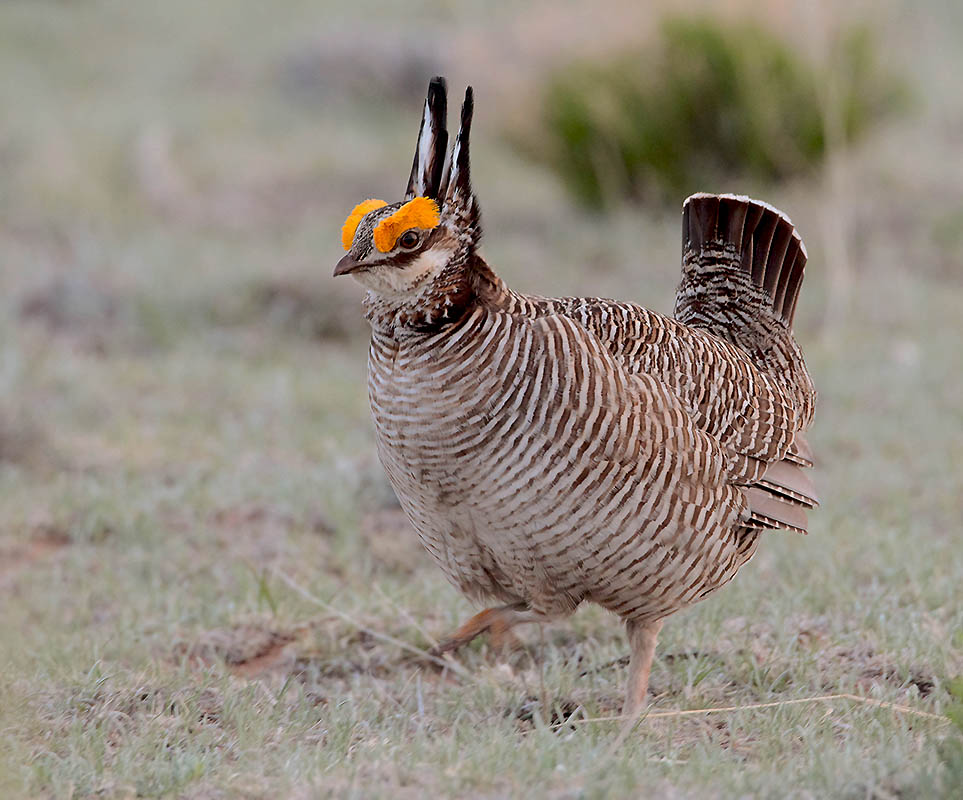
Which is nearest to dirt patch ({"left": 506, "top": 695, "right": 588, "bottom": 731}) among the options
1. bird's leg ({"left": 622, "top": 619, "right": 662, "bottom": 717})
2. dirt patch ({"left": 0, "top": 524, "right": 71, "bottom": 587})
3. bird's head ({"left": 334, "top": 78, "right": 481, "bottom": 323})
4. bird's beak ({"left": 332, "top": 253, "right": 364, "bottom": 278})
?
bird's leg ({"left": 622, "top": 619, "right": 662, "bottom": 717})

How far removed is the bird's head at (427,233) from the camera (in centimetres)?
324

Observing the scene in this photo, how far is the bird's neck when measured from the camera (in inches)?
129

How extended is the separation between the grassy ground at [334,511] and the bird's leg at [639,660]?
10 cm

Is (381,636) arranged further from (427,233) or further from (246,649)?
(427,233)

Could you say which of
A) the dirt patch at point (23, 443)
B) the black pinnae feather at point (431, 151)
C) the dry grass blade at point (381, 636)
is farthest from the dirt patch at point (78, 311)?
the black pinnae feather at point (431, 151)

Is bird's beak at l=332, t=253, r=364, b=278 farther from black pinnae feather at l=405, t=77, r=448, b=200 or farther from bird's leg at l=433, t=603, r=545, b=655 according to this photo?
bird's leg at l=433, t=603, r=545, b=655

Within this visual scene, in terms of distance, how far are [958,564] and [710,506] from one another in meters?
1.61

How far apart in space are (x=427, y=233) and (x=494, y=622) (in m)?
1.12

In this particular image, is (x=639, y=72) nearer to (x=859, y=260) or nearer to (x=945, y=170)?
(x=859, y=260)

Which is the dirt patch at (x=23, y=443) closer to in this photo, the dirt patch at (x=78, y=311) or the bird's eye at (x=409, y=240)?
the dirt patch at (x=78, y=311)

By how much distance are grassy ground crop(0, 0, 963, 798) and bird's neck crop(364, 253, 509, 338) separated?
961 millimetres

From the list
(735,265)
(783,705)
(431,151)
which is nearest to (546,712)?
(783,705)

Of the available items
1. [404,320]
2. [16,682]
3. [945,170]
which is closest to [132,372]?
[16,682]

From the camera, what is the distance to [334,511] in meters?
5.43
